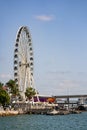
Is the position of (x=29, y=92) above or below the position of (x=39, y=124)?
above

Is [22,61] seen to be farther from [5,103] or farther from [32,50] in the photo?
[5,103]

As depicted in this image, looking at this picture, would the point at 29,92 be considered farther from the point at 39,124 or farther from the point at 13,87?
the point at 39,124

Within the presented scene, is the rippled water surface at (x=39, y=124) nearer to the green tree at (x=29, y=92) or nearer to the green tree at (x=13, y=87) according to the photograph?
the green tree at (x=13, y=87)

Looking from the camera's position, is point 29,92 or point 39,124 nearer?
point 39,124

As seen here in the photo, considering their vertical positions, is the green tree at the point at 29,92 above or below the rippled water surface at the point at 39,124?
above

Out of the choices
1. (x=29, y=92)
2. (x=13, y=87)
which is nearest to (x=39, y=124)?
(x=13, y=87)

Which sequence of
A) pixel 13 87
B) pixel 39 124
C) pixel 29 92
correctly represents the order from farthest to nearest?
pixel 29 92
pixel 13 87
pixel 39 124

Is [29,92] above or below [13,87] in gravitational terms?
below

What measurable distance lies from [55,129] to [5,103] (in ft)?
245

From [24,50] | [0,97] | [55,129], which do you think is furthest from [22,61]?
[55,129]

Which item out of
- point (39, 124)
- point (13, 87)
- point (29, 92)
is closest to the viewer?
point (39, 124)

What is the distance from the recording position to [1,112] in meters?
134

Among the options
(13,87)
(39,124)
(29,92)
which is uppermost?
(13,87)

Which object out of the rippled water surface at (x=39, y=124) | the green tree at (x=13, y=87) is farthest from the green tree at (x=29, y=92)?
the rippled water surface at (x=39, y=124)
